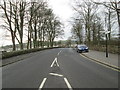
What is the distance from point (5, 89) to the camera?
866 centimetres

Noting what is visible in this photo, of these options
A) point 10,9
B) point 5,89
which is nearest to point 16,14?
point 10,9

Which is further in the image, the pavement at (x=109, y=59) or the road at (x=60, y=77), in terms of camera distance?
the pavement at (x=109, y=59)

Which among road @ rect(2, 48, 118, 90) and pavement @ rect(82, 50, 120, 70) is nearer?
road @ rect(2, 48, 118, 90)

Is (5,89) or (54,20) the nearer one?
(5,89)

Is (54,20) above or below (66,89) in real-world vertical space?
above

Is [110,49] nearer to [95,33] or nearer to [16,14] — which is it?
[16,14]

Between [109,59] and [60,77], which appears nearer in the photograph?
[60,77]

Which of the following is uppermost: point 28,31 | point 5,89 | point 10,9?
point 10,9

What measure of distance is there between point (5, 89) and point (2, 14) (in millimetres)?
31344

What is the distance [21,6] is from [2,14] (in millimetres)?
4428

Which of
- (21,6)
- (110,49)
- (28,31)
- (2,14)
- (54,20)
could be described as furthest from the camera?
(54,20)

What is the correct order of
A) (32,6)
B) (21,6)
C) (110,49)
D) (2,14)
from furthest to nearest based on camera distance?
(32,6) → (21,6) → (2,14) → (110,49)

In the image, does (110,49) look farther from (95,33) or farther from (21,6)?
(95,33)

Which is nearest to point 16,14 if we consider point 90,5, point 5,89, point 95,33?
point 90,5
